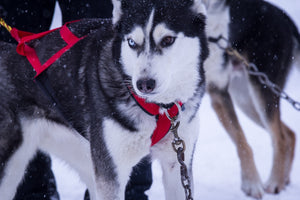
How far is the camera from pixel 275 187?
2.86 metres

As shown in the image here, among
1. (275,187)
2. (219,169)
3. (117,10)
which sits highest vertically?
(117,10)

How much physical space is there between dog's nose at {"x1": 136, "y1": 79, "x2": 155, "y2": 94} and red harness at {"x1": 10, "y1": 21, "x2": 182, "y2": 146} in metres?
0.21

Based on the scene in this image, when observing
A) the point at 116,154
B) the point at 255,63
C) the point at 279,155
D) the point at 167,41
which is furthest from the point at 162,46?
the point at 279,155

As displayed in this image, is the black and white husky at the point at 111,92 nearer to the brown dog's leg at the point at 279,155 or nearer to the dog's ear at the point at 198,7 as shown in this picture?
the dog's ear at the point at 198,7

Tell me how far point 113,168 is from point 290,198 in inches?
58.3

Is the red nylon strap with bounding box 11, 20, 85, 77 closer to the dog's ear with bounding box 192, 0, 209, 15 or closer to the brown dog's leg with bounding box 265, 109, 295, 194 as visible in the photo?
the dog's ear with bounding box 192, 0, 209, 15

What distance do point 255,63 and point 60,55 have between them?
5.35ft

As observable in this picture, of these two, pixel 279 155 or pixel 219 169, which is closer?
pixel 279 155

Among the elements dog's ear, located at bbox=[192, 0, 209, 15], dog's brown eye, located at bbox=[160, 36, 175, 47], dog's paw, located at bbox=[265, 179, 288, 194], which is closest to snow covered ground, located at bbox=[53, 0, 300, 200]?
dog's paw, located at bbox=[265, 179, 288, 194]

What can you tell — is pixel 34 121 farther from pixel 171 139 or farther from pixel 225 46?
pixel 225 46

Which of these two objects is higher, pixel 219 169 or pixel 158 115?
pixel 158 115

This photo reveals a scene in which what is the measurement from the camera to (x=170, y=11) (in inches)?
69.2

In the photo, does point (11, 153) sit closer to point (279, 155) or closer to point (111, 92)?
point (111, 92)

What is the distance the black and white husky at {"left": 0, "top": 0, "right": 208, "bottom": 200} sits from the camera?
1.73 m
